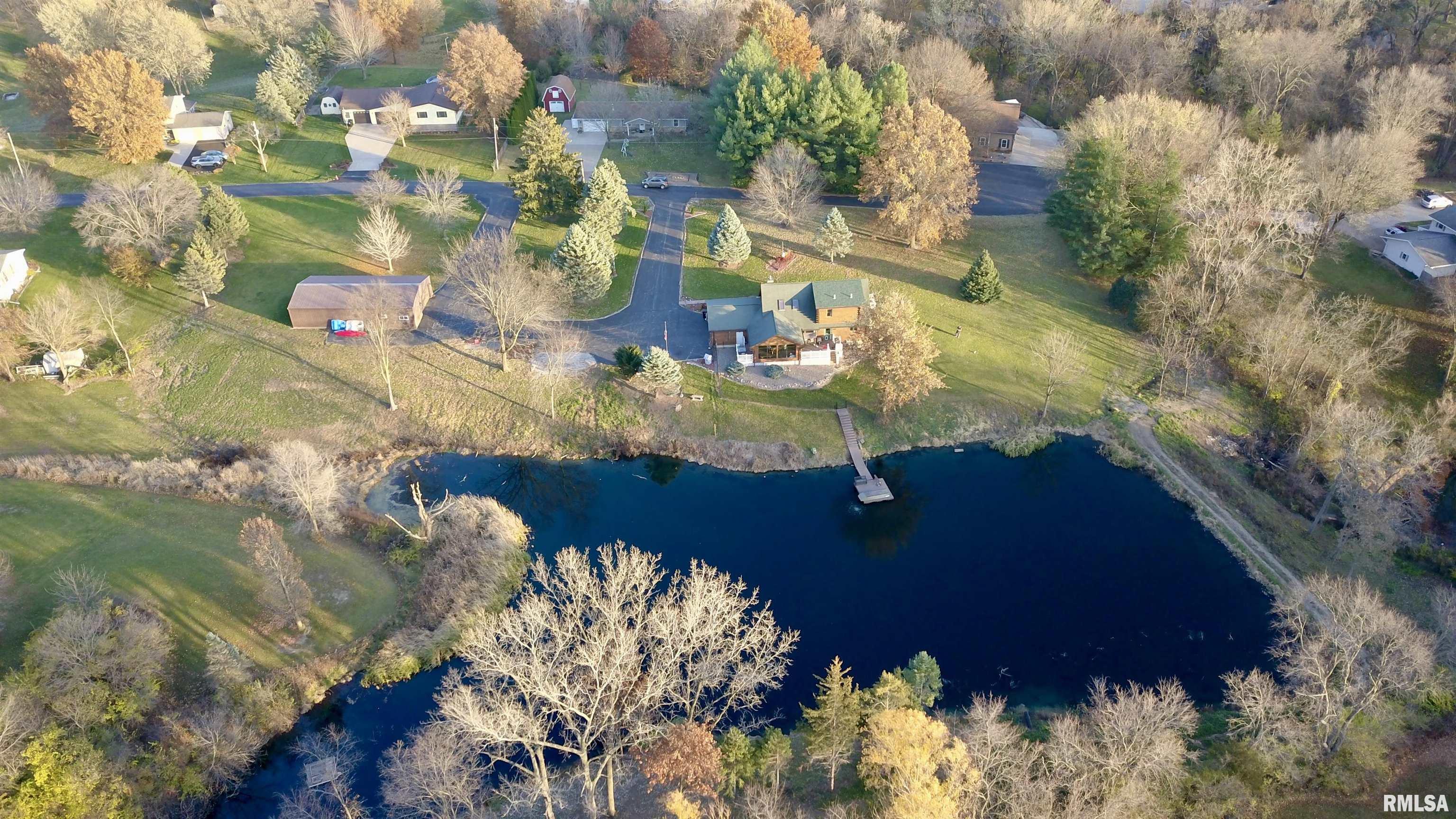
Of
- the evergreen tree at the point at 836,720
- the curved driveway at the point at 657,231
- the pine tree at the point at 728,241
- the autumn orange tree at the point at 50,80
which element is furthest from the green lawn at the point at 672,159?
the evergreen tree at the point at 836,720

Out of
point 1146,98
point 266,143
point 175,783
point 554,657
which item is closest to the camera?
point 554,657

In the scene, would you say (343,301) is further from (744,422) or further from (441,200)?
(744,422)

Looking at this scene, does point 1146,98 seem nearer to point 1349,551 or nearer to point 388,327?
point 1349,551

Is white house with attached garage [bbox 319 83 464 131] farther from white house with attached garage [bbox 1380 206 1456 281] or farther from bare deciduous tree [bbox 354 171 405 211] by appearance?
white house with attached garage [bbox 1380 206 1456 281]

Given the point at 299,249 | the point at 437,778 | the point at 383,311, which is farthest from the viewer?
the point at 299,249

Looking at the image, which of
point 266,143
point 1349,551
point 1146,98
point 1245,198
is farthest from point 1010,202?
point 266,143

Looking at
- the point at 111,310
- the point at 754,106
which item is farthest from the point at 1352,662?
the point at 111,310
